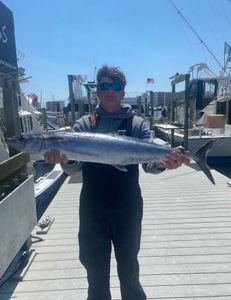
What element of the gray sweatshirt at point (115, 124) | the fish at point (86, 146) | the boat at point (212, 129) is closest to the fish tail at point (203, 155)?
the gray sweatshirt at point (115, 124)

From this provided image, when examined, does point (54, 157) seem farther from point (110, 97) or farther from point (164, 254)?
point (164, 254)

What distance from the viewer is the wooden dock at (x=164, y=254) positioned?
312 cm

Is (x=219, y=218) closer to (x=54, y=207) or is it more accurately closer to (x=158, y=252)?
(x=158, y=252)

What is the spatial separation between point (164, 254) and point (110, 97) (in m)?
2.17

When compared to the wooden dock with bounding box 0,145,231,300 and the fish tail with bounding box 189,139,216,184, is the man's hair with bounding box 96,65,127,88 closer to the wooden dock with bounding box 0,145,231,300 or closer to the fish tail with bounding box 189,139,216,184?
the fish tail with bounding box 189,139,216,184

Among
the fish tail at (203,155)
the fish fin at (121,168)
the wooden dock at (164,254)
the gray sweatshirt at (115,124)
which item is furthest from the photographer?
the wooden dock at (164,254)

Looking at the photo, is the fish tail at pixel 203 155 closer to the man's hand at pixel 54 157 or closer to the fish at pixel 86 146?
the fish at pixel 86 146

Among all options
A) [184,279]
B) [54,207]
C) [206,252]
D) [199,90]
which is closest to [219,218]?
[206,252]

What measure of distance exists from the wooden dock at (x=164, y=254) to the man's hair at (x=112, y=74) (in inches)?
75.9

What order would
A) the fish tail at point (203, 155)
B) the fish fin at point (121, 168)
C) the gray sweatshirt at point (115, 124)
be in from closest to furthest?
1. the fish fin at point (121, 168)
2. the gray sweatshirt at point (115, 124)
3. the fish tail at point (203, 155)

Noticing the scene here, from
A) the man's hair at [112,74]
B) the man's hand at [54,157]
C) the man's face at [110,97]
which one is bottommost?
the man's hand at [54,157]

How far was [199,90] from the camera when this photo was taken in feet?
78.4

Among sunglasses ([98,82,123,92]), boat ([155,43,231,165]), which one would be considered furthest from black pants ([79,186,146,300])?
boat ([155,43,231,165])

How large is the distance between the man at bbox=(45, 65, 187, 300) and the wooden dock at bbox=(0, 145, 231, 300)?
65cm
